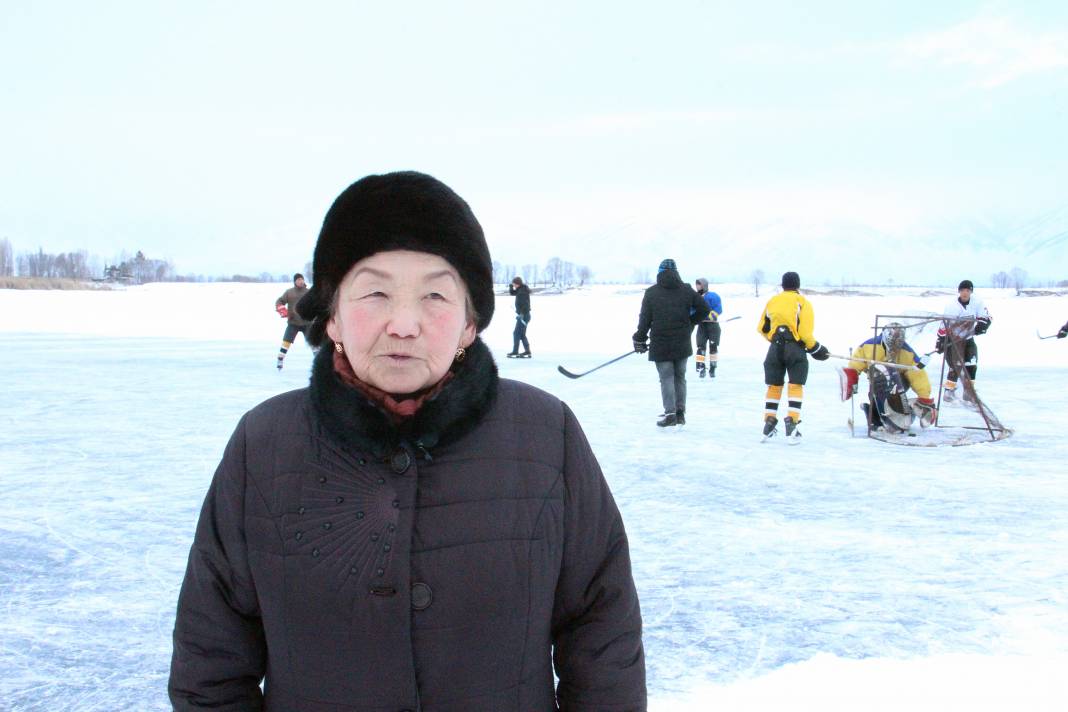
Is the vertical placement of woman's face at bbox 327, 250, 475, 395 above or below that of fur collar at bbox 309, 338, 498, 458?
above

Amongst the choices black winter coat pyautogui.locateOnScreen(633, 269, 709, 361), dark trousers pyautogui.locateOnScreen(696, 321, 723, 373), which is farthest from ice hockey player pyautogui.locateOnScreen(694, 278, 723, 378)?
black winter coat pyautogui.locateOnScreen(633, 269, 709, 361)

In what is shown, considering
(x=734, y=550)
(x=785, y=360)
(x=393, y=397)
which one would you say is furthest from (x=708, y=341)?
(x=393, y=397)

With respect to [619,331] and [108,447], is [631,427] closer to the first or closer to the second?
[108,447]

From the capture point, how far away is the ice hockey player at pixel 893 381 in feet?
26.4

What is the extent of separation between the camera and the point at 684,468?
642cm

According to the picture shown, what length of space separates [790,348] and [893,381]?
110cm

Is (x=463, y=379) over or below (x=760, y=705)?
over

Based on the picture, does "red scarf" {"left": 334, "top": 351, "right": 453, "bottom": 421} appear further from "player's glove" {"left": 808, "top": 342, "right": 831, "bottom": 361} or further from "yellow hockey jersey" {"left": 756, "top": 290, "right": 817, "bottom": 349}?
"yellow hockey jersey" {"left": 756, "top": 290, "right": 817, "bottom": 349}

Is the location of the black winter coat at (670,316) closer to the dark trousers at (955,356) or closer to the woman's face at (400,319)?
the dark trousers at (955,356)

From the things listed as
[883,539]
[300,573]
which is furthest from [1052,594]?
[300,573]

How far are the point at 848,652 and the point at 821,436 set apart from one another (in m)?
5.06

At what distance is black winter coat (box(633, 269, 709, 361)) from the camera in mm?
8383

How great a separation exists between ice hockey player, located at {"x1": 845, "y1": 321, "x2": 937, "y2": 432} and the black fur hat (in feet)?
23.0

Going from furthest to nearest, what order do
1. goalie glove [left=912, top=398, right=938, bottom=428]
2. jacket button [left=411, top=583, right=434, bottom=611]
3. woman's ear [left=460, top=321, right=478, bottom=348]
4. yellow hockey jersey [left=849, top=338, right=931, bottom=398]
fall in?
goalie glove [left=912, top=398, right=938, bottom=428]
yellow hockey jersey [left=849, top=338, right=931, bottom=398]
woman's ear [left=460, top=321, right=478, bottom=348]
jacket button [left=411, top=583, right=434, bottom=611]
